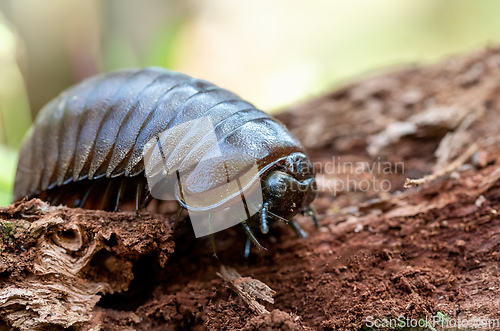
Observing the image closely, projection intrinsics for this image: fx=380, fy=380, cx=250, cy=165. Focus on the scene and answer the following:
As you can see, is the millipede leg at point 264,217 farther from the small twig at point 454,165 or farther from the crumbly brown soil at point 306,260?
the small twig at point 454,165

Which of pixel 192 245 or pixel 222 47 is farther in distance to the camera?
pixel 222 47

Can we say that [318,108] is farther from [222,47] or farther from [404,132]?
[222,47]

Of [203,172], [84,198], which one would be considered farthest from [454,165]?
[84,198]

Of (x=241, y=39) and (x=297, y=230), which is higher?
(x=241, y=39)

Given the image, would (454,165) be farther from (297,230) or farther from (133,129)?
(133,129)

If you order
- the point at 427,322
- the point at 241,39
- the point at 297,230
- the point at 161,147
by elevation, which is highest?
the point at 161,147

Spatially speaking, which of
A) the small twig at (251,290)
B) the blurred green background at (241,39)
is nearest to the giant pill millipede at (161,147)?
the small twig at (251,290)

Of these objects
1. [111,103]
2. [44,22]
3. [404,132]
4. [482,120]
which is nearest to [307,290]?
[111,103]
